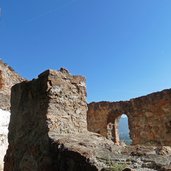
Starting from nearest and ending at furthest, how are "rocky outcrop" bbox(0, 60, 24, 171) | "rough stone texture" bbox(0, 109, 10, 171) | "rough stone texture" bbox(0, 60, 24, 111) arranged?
1. "rough stone texture" bbox(0, 109, 10, 171)
2. "rocky outcrop" bbox(0, 60, 24, 171)
3. "rough stone texture" bbox(0, 60, 24, 111)

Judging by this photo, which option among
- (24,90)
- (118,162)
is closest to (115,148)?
(118,162)

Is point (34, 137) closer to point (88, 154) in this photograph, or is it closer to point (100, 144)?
point (100, 144)

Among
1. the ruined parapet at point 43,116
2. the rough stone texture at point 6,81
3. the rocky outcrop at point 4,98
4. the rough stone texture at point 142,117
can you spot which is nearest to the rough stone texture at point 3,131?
the rocky outcrop at point 4,98

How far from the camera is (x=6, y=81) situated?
37.4 feet

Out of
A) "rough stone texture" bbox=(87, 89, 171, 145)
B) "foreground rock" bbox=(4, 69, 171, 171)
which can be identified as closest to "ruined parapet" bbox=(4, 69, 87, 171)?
"foreground rock" bbox=(4, 69, 171, 171)

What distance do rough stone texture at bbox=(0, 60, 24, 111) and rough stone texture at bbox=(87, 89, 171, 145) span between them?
4.37 m

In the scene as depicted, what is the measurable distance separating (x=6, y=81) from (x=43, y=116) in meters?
8.40

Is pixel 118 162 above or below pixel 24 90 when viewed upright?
below

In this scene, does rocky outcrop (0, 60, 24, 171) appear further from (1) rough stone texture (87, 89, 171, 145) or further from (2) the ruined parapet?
(2) the ruined parapet

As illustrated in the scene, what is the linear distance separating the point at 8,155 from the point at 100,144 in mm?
1560

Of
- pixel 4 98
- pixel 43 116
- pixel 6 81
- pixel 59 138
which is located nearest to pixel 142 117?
pixel 4 98

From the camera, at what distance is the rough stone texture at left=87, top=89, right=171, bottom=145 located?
36.9 feet

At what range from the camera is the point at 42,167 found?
2992mm

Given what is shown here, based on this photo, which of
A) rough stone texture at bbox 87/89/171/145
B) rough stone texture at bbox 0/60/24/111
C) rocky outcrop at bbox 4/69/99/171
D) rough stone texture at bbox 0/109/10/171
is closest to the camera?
rocky outcrop at bbox 4/69/99/171
